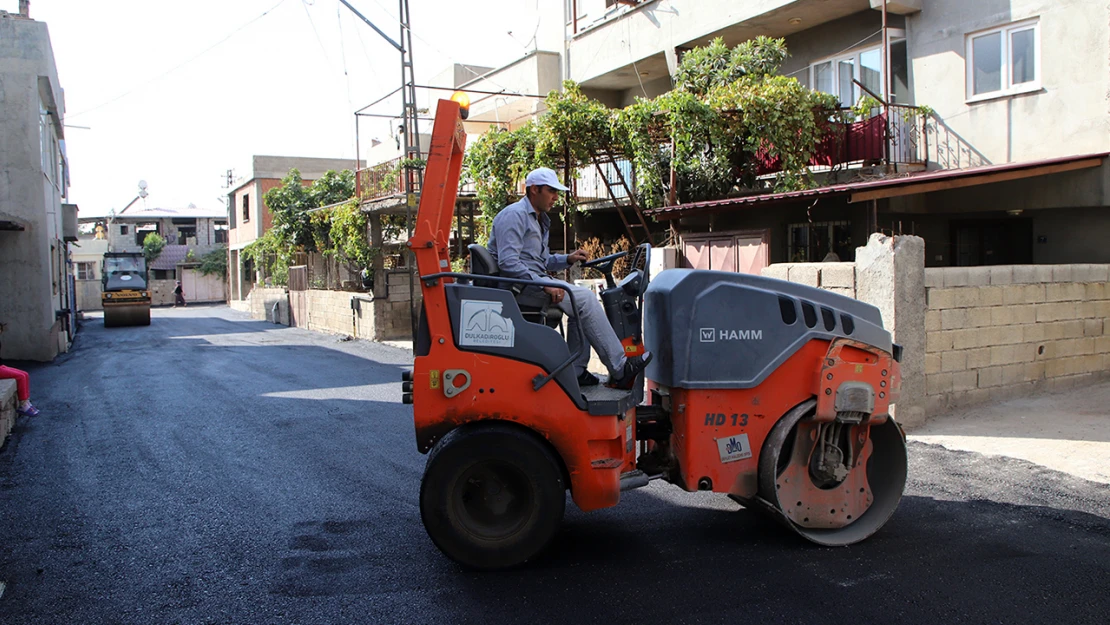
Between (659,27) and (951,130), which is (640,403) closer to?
(951,130)

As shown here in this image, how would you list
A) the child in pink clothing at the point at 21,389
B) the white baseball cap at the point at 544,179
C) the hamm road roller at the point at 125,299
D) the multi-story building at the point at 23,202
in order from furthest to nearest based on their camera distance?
the hamm road roller at the point at 125,299
the multi-story building at the point at 23,202
the child in pink clothing at the point at 21,389
the white baseball cap at the point at 544,179

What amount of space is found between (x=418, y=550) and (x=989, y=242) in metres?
13.9

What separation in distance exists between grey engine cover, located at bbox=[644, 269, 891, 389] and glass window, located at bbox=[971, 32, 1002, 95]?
38.2 feet

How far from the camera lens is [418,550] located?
511cm

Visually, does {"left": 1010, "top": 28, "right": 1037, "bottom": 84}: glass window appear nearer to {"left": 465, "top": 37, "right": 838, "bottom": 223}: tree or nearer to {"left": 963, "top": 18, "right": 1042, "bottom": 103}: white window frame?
{"left": 963, "top": 18, "right": 1042, "bottom": 103}: white window frame

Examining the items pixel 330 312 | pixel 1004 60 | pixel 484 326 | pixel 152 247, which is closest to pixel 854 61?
pixel 1004 60

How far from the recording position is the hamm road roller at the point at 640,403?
4754 mm

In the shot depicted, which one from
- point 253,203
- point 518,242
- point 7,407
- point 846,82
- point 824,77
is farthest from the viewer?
point 253,203

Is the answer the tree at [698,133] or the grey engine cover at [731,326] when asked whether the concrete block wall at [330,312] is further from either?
the grey engine cover at [731,326]

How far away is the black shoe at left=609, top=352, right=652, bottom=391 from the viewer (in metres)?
5.00

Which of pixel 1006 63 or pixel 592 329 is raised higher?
pixel 1006 63

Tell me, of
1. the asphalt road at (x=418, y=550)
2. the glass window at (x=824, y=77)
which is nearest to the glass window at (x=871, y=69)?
the glass window at (x=824, y=77)

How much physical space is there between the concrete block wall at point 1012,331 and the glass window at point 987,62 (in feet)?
17.8

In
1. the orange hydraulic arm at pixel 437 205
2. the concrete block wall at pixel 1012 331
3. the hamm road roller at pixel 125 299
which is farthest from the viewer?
the hamm road roller at pixel 125 299
